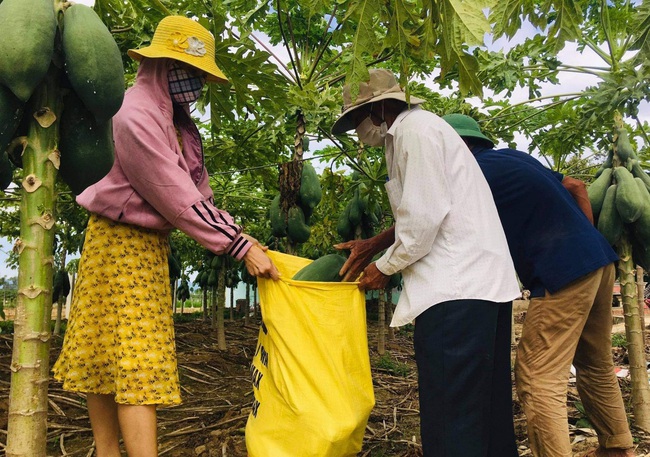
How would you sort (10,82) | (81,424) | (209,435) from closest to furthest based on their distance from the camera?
(10,82)
(209,435)
(81,424)

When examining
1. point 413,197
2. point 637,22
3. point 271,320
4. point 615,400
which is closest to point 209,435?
point 271,320

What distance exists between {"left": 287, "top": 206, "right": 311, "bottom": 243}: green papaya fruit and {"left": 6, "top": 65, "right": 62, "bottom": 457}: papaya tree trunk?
109 inches

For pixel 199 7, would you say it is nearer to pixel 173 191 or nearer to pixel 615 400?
pixel 173 191

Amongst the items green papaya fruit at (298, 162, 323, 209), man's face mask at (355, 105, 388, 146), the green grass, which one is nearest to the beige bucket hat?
man's face mask at (355, 105, 388, 146)

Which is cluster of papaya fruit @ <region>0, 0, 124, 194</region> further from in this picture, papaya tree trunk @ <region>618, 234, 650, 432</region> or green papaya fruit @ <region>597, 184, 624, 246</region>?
papaya tree trunk @ <region>618, 234, 650, 432</region>

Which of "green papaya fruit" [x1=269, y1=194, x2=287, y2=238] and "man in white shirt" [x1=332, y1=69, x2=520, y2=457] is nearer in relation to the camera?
"man in white shirt" [x1=332, y1=69, x2=520, y2=457]

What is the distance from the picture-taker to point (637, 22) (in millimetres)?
2840

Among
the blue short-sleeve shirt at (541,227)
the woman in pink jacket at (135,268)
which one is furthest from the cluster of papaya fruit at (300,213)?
the woman in pink jacket at (135,268)

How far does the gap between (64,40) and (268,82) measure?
1910mm

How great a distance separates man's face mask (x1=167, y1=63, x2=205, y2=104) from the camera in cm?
211

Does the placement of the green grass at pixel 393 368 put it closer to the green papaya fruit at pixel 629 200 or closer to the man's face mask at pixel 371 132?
the green papaya fruit at pixel 629 200

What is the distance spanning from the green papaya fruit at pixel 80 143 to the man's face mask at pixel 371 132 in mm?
1333

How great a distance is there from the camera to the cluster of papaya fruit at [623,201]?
3695mm

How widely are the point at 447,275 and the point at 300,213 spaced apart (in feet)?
7.43
